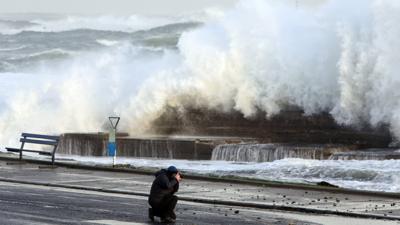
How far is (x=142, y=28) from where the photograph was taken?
8956 cm

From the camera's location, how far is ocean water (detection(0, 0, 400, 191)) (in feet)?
88.9

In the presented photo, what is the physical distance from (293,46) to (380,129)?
5083 millimetres

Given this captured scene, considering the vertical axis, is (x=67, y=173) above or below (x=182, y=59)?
below

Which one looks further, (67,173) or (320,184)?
(67,173)

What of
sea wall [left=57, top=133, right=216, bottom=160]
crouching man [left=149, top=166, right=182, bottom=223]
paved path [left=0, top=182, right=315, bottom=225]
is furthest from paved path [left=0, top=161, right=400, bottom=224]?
sea wall [left=57, top=133, right=216, bottom=160]

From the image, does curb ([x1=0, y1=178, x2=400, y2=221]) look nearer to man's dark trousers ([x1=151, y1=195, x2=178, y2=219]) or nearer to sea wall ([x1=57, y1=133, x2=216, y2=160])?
man's dark trousers ([x1=151, y1=195, x2=178, y2=219])

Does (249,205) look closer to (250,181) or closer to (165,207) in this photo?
(165,207)

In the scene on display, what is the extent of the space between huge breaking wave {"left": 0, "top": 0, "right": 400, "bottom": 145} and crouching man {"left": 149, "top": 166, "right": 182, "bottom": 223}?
518 inches

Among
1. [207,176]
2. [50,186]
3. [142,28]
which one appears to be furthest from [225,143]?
[142,28]

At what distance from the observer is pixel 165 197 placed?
1373 cm

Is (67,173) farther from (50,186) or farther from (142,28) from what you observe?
(142,28)

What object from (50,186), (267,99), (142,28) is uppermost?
(142,28)

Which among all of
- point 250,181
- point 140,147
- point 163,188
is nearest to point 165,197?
point 163,188

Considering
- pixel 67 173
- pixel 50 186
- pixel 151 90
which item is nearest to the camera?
pixel 50 186
